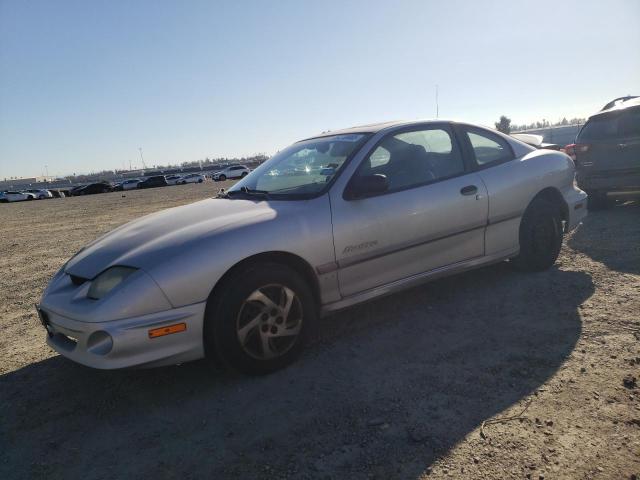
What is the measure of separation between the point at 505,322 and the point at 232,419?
2133mm

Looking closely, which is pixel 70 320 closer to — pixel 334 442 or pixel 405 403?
pixel 334 442

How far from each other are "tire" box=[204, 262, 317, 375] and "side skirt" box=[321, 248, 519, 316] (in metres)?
0.24

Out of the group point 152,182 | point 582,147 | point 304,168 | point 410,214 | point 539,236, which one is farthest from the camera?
point 152,182

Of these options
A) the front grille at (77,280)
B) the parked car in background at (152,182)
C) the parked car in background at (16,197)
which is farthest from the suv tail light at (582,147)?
the parked car in background at (16,197)

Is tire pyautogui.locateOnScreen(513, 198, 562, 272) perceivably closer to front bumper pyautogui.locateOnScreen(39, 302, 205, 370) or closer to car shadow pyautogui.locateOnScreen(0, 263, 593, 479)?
car shadow pyautogui.locateOnScreen(0, 263, 593, 479)

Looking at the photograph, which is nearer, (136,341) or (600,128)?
(136,341)

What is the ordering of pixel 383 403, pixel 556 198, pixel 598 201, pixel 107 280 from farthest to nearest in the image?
pixel 598 201 < pixel 556 198 < pixel 107 280 < pixel 383 403

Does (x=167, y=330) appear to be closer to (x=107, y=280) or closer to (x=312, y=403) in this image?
(x=107, y=280)

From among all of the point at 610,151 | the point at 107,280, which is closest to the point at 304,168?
the point at 107,280

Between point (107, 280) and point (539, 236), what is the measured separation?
12.3ft

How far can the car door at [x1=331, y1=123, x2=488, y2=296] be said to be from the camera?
123 inches

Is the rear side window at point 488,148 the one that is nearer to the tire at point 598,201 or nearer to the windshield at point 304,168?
the windshield at point 304,168

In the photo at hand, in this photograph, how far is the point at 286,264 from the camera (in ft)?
9.57

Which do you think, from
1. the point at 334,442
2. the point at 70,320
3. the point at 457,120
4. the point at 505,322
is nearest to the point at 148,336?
the point at 70,320
